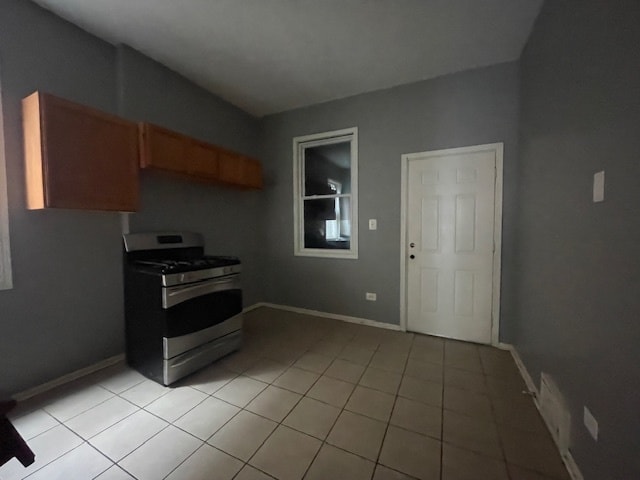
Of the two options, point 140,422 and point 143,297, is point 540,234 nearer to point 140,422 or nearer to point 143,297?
point 140,422

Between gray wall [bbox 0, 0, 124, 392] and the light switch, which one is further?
gray wall [bbox 0, 0, 124, 392]

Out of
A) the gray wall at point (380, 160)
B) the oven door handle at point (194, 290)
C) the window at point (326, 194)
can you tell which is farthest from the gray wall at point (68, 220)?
the window at point (326, 194)

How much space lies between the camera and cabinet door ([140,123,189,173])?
2.13 metres

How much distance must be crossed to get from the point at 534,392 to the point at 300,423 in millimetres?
1650

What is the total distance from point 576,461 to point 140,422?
93.8 inches

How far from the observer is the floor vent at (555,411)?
4.37 ft

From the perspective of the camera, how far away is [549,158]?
1.67 m

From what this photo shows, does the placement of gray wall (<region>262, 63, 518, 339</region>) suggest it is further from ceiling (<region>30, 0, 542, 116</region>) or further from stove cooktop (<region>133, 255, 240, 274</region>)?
stove cooktop (<region>133, 255, 240, 274</region>)

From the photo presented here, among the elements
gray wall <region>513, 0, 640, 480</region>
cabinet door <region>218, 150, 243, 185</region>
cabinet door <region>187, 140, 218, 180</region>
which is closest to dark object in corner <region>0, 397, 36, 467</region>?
gray wall <region>513, 0, 640, 480</region>

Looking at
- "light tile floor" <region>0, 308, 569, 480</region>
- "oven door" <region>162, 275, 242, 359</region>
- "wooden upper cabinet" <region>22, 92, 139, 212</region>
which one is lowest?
"light tile floor" <region>0, 308, 569, 480</region>

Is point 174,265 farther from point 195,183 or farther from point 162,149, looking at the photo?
point 195,183

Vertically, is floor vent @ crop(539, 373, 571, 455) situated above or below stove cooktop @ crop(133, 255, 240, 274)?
below

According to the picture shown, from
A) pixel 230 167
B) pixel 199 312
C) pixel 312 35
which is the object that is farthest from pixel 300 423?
pixel 312 35

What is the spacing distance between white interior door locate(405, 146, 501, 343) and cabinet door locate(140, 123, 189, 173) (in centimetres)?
233
